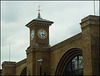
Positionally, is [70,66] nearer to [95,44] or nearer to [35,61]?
[35,61]

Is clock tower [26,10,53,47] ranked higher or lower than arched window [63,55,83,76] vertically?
higher

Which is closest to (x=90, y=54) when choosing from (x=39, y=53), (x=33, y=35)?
(x=39, y=53)

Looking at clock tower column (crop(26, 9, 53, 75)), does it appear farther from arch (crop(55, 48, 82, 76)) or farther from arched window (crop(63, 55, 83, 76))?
arched window (crop(63, 55, 83, 76))

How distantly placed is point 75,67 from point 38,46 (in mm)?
7328

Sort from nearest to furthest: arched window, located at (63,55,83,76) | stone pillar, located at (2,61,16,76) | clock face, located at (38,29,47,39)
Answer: arched window, located at (63,55,83,76) → clock face, located at (38,29,47,39) → stone pillar, located at (2,61,16,76)

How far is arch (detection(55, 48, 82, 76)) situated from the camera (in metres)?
29.9

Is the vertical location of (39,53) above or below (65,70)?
above

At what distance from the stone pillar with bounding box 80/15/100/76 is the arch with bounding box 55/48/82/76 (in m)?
4.04

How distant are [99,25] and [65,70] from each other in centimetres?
989

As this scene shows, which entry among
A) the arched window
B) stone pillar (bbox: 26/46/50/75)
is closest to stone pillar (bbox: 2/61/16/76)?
stone pillar (bbox: 26/46/50/75)

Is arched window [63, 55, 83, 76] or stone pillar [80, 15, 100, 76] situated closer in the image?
stone pillar [80, 15, 100, 76]

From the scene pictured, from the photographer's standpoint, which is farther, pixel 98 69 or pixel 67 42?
pixel 67 42

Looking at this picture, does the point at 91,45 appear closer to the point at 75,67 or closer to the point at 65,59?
the point at 75,67

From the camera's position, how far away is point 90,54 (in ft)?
79.7
